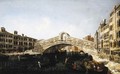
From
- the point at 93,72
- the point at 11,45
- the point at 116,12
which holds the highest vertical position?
the point at 116,12

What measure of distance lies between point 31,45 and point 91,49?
81.2 ft

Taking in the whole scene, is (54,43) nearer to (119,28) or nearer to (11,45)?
(11,45)

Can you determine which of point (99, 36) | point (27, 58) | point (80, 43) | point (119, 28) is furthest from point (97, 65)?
point (99, 36)

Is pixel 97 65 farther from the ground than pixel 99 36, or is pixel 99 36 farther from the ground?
pixel 99 36

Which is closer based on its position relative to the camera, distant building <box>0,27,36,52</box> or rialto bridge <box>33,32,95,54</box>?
rialto bridge <box>33,32,95,54</box>

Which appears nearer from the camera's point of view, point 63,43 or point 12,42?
point 63,43

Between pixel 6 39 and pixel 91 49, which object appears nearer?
A: pixel 91 49

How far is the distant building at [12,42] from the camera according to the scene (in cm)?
4481

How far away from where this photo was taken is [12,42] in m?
48.5

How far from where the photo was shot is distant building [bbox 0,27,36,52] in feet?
147

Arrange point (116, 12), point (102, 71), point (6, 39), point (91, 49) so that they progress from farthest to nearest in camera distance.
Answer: point (6, 39) < point (91, 49) < point (116, 12) < point (102, 71)

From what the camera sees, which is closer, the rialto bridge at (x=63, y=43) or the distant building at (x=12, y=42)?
the rialto bridge at (x=63, y=43)

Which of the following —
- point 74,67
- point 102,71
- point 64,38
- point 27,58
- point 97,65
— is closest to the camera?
point 102,71

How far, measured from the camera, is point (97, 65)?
20141 mm
